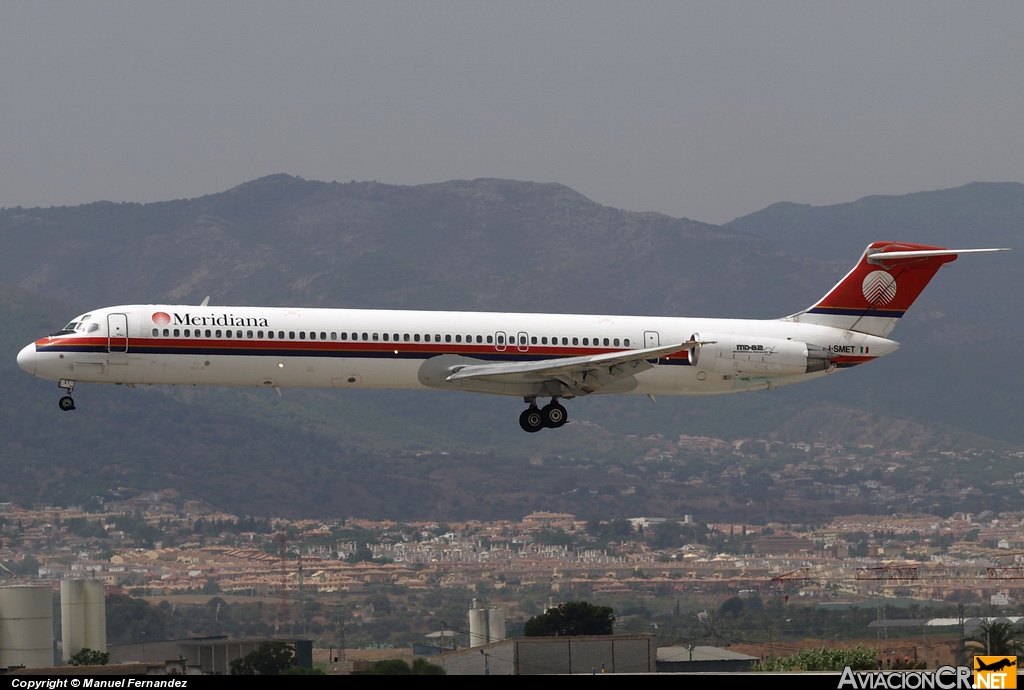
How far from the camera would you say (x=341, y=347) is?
4741 cm

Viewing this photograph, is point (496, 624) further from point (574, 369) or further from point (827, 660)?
point (574, 369)

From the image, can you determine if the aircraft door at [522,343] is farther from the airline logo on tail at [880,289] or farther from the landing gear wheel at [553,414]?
the airline logo on tail at [880,289]

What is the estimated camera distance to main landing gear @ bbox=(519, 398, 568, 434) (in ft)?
164

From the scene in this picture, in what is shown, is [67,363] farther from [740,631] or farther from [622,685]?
[740,631]

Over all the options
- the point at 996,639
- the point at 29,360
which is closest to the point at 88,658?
the point at 29,360

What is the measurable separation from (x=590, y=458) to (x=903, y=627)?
131m

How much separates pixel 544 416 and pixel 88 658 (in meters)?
20.2

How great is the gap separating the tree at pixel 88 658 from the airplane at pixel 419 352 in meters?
13.1

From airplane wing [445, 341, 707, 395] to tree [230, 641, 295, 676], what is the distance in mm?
10202

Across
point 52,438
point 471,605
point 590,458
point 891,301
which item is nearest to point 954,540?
point 471,605

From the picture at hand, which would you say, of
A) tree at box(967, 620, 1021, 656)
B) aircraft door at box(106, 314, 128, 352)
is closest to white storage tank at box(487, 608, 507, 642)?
tree at box(967, 620, 1021, 656)

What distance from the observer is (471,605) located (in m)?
66.8

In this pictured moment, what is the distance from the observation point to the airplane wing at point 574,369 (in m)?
47.3

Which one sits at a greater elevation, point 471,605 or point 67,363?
point 67,363
